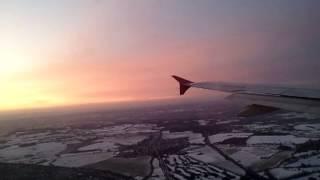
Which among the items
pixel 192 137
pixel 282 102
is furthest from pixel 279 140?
pixel 282 102

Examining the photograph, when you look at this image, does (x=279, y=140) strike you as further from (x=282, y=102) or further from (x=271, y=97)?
(x=282, y=102)

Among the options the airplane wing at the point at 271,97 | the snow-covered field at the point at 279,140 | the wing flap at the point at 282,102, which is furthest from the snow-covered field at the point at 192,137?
the wing flap at the point at 282,102

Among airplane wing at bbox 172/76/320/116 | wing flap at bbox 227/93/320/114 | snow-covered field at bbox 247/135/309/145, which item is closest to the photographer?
wing flap at bbox 227/93/320/114

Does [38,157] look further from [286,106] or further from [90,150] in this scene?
[286,106]

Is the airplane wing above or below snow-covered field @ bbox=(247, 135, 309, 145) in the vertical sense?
above

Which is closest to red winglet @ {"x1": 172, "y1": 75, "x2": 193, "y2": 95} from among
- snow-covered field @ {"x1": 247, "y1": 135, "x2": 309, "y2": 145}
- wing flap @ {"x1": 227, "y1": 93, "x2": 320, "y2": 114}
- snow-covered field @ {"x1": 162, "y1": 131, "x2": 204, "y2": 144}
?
wing flap @ {"x1": 227, "y1": 93, "x2": 320, "y2": 114}

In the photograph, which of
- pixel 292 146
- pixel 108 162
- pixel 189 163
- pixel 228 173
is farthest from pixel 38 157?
pixel 292 146

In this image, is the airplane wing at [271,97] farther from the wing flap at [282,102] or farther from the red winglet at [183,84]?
the red winglet at [183,84]

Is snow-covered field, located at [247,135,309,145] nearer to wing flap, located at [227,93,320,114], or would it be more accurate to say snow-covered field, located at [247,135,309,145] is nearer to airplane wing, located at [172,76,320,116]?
airplane wing, located at [172,76,320,116]
